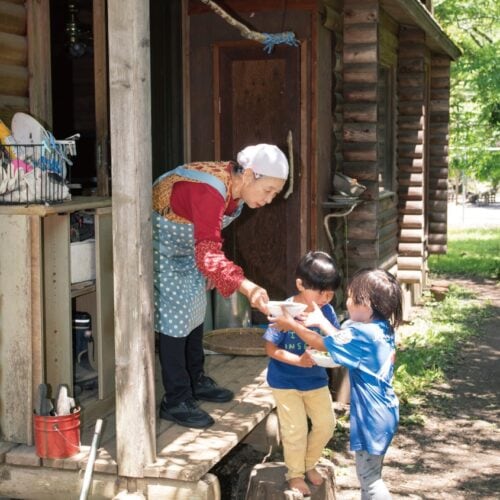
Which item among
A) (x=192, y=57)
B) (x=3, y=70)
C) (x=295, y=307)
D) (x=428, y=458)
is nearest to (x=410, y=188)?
(x=192, y=57)

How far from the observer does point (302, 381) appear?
4.59m

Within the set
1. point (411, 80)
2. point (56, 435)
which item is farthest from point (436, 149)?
point (56, 435)

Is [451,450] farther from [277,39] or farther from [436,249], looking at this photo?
[436,249]

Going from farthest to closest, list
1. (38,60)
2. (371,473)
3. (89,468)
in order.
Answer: (38,60)
(371,473)
(89,468)

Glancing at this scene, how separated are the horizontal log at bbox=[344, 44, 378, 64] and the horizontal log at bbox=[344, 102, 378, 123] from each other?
41 cm

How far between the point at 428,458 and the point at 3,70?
12.9 ft

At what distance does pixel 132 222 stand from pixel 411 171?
8.40 meters

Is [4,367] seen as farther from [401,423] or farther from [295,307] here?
[401,423]

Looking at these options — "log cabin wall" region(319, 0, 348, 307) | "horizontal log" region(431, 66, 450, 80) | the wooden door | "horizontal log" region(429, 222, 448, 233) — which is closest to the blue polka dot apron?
the wooden door

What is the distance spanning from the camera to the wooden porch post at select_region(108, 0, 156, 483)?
13.4 feet

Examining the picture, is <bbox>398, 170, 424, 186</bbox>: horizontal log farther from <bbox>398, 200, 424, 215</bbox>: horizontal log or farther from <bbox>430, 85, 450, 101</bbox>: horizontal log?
<bbox>430, 85, 450, 101</bbox>: horizontal log

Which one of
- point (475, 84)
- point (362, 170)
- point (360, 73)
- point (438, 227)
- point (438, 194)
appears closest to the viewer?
point (360, 73)

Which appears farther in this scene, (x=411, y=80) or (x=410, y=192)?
(x=410, y=192)

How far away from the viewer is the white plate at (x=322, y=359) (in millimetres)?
4263
